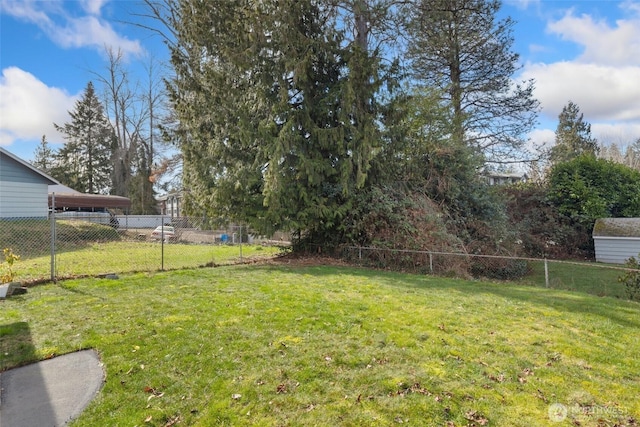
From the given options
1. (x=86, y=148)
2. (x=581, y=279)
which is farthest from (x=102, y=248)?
(x=86, y=148)

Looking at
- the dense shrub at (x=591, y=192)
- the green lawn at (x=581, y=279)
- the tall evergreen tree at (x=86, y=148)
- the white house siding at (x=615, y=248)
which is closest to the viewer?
the green lawn at (x=581, y=279)

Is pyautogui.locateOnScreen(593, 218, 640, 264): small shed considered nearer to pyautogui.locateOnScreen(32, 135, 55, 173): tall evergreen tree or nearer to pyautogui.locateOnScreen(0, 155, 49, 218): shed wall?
pyautogui.locateOnScreen(0, 155, 49, 218): shed wall

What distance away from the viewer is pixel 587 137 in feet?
120

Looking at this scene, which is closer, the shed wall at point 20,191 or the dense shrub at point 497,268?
the dense shrub at point 497,268

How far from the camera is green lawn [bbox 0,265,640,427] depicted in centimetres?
264

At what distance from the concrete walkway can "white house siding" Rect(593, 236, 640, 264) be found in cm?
1698

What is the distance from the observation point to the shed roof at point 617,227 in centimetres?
1308

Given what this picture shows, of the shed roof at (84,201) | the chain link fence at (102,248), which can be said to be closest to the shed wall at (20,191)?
the chain link fence at (102,248)

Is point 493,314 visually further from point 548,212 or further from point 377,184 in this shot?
point 548,212

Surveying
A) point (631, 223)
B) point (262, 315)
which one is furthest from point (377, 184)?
point (631, 223)

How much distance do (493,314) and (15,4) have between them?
37.5 feet

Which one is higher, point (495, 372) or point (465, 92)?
point (465, 92)

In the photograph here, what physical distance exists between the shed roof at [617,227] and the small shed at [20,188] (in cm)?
2433

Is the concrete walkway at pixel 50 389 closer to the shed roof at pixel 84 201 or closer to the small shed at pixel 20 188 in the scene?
the small shed at pixel 20 188
